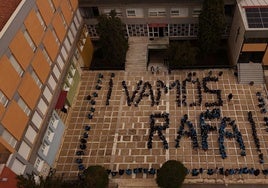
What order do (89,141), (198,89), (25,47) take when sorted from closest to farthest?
(25,47) → (89,141) → (198,89)

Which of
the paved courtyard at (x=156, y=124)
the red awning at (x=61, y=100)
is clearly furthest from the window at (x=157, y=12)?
the red awning at (x=61, y=100)

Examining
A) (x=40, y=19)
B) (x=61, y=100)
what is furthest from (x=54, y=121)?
Answer: (x=40, y=19)

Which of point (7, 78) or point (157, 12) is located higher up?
point (157, 12)

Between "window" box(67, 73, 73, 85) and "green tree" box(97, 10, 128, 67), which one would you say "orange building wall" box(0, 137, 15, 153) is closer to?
"window" box(67, 73, 73, 85)

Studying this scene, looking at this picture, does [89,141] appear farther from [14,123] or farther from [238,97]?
[238,97]

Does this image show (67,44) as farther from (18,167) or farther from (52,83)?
(18,167)

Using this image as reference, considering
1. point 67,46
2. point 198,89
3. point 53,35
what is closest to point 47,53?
point 53,35
